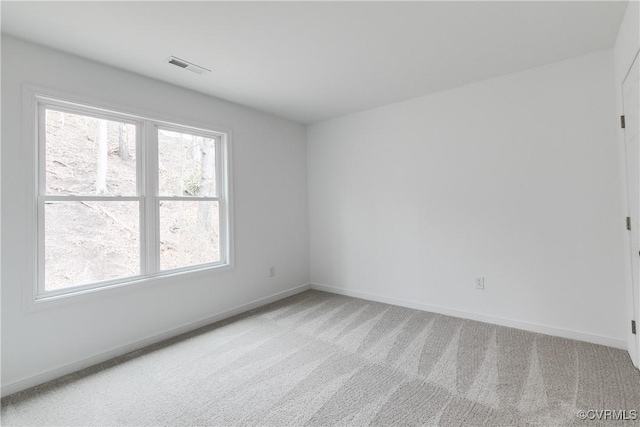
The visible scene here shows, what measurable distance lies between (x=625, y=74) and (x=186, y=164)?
389cm

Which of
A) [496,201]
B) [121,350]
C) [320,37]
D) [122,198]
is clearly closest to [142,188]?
[122,198]

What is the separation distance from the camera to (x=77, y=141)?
8.14ft

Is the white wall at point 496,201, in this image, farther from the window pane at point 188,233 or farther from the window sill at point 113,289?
the window sill at point 113,289

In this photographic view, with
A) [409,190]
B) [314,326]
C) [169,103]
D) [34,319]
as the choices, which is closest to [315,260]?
[314,326]

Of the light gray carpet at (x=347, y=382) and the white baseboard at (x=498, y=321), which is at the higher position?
the white baseboard at (x=498, y=321)

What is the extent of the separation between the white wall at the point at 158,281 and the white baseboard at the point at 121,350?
2cm

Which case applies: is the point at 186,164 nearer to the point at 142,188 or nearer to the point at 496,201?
the point at 142,188

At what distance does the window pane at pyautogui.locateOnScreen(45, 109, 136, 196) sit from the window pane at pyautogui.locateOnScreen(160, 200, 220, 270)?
1.45 feet

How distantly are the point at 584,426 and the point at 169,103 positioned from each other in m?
4.02

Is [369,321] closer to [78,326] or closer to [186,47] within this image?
[78,326]

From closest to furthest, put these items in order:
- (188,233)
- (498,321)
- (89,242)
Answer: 1. (89,242)
2. (498,321)
3. (188,233)

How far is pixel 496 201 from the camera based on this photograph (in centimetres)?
303

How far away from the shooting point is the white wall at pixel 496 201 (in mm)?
2549

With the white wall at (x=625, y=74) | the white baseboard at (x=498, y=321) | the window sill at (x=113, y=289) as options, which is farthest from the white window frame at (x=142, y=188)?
the white wall at (x=625, y=74)
